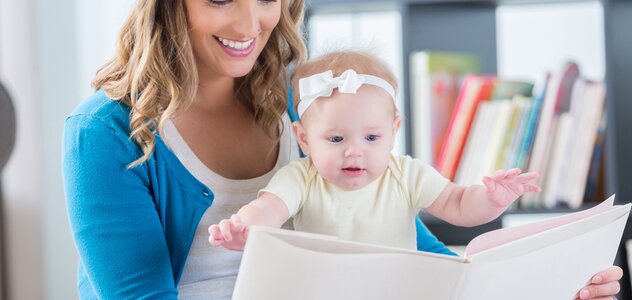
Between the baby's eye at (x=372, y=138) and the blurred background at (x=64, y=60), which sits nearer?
the baby's eye at (x=372, y=138)

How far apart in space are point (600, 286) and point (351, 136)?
1.46ft

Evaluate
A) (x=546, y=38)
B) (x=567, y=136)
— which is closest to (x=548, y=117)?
(x=567, y=136)

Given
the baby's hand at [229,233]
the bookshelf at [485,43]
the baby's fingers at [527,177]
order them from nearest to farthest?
the baby's hand at [229,233] < the baby's fingers at [527,177] < the bookshelf at [485,43]

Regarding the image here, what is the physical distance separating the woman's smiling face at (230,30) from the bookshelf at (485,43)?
69cm

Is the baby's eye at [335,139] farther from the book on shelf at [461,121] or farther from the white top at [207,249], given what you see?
the book on shelf at [461,121]

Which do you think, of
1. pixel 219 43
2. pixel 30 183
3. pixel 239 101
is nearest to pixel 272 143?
pixel 239 101

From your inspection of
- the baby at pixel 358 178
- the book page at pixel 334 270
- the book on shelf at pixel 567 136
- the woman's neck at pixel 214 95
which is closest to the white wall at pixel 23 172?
the woman's neck at pixel 214 95

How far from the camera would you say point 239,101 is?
1.65 m

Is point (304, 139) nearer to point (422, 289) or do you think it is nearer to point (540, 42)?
point (422, 289)

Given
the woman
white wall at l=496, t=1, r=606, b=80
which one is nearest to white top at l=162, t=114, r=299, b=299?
the woman

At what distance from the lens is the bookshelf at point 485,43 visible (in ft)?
7.39

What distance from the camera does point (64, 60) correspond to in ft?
8.23

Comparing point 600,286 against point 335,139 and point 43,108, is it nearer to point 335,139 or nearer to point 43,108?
point 335,139

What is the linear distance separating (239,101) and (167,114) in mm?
289
